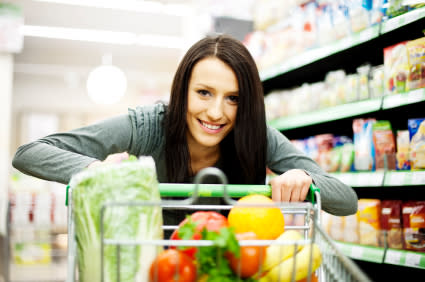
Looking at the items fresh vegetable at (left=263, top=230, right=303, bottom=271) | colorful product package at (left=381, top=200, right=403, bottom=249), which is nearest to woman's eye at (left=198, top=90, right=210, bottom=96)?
fresh vegetable at (left=263, top=230, right=303, bottom=271)

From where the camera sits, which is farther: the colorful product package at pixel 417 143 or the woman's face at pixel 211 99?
the colorful product package at pixel 417 143

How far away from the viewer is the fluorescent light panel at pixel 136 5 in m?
6.23

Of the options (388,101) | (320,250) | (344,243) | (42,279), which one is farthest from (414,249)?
(42,279)

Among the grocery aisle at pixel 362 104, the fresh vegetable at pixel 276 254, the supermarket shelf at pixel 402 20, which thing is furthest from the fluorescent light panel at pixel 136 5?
the fresh vegetable at pixel 276 254

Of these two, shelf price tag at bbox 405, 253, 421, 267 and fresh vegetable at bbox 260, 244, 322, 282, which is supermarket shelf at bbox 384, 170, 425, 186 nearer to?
shelf price tag at bbox 405, 253, 421, 267

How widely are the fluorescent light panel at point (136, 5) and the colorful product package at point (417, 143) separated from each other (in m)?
4.60

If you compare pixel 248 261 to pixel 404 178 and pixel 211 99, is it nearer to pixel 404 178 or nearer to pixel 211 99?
pixel 211 99

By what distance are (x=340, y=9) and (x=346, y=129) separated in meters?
0.80

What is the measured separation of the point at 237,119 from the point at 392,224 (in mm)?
1129

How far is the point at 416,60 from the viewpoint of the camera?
6.70 feet

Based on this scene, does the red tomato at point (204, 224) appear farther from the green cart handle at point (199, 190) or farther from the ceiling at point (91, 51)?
the ceiling at point (91, 51)

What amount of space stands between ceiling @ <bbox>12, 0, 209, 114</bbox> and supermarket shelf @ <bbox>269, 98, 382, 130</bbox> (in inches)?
57.2

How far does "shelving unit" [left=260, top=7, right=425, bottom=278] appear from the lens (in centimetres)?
205

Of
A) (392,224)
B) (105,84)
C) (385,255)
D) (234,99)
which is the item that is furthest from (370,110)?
(105,84)
